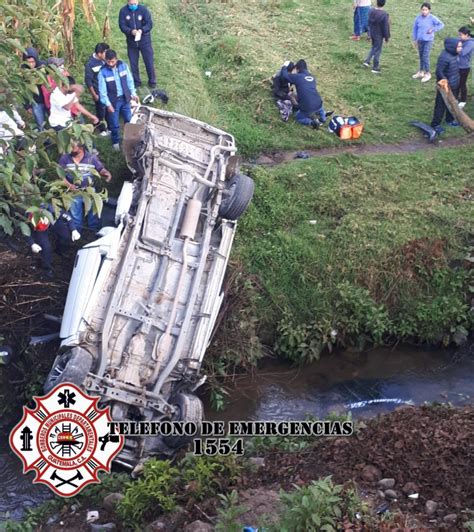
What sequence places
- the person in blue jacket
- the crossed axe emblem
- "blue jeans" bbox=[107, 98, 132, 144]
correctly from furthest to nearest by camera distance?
the person in blue jacket, "blue jeans" bbox=[107, 98, 132, 144], the crossed axe emblem

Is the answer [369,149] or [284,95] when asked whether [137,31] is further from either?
[369,149]

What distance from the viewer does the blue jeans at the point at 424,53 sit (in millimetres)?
13945

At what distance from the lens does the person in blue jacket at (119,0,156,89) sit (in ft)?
38.3

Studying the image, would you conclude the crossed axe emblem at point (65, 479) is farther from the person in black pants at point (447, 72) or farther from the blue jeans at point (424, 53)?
the blue jeans at point (424, 53)

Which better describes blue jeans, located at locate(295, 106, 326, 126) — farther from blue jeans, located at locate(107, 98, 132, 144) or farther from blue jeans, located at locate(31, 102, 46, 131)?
blue jeans, located at locate(31, 102, 46, 131)

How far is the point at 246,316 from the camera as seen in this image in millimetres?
9367

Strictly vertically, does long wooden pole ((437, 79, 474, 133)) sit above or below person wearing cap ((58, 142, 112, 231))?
above

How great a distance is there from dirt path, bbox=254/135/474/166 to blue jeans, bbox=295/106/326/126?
0.65 meters

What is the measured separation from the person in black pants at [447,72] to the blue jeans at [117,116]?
525 cm

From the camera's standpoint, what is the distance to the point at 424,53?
14.0 m

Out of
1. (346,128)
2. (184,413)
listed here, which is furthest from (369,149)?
(184,413)

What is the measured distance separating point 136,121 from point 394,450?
5.32 m

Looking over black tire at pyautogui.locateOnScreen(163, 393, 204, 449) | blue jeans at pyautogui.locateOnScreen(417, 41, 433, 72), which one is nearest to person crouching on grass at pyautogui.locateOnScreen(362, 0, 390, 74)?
blue jeans at pyautogui.locateOnScreen(417, 41, 433, 72)

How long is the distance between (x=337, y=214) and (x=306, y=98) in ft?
8.52
